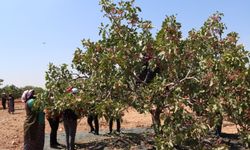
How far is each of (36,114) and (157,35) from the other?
339 centimetres

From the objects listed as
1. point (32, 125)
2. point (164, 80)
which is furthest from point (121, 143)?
point (164, 80)

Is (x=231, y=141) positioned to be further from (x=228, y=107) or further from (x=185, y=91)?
(x=228, y=107)

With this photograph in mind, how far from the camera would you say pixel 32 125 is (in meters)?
8.55

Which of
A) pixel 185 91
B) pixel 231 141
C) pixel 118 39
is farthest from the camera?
pixel 231 141

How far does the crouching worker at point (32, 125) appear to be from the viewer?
845 centimetres

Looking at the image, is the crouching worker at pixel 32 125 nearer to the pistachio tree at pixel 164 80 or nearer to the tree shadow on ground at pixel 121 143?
the pistachio tree at pixel 164 80

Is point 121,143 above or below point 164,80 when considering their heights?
below

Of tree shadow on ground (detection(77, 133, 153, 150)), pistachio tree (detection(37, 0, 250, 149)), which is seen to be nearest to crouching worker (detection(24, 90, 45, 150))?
pistachio tree (detection(37, 0, 250, 149))

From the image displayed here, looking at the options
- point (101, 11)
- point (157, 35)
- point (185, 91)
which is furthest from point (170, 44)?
point (101, 11)

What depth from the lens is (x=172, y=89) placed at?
6.79 m

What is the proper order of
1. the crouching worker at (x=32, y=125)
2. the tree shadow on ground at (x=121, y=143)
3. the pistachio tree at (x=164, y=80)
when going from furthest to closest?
the tree shadow on ground at (x=121, y=143), the crouching worker at (x=32, y=125), the pistachio tree at (x=164, y=80)

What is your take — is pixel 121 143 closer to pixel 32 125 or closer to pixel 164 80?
pixel 32 125

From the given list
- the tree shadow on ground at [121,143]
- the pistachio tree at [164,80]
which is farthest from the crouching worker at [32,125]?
the tree shadow on ground at [121,143]

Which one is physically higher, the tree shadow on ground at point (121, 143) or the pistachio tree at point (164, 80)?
the pistachio tree at point (164, 80)
